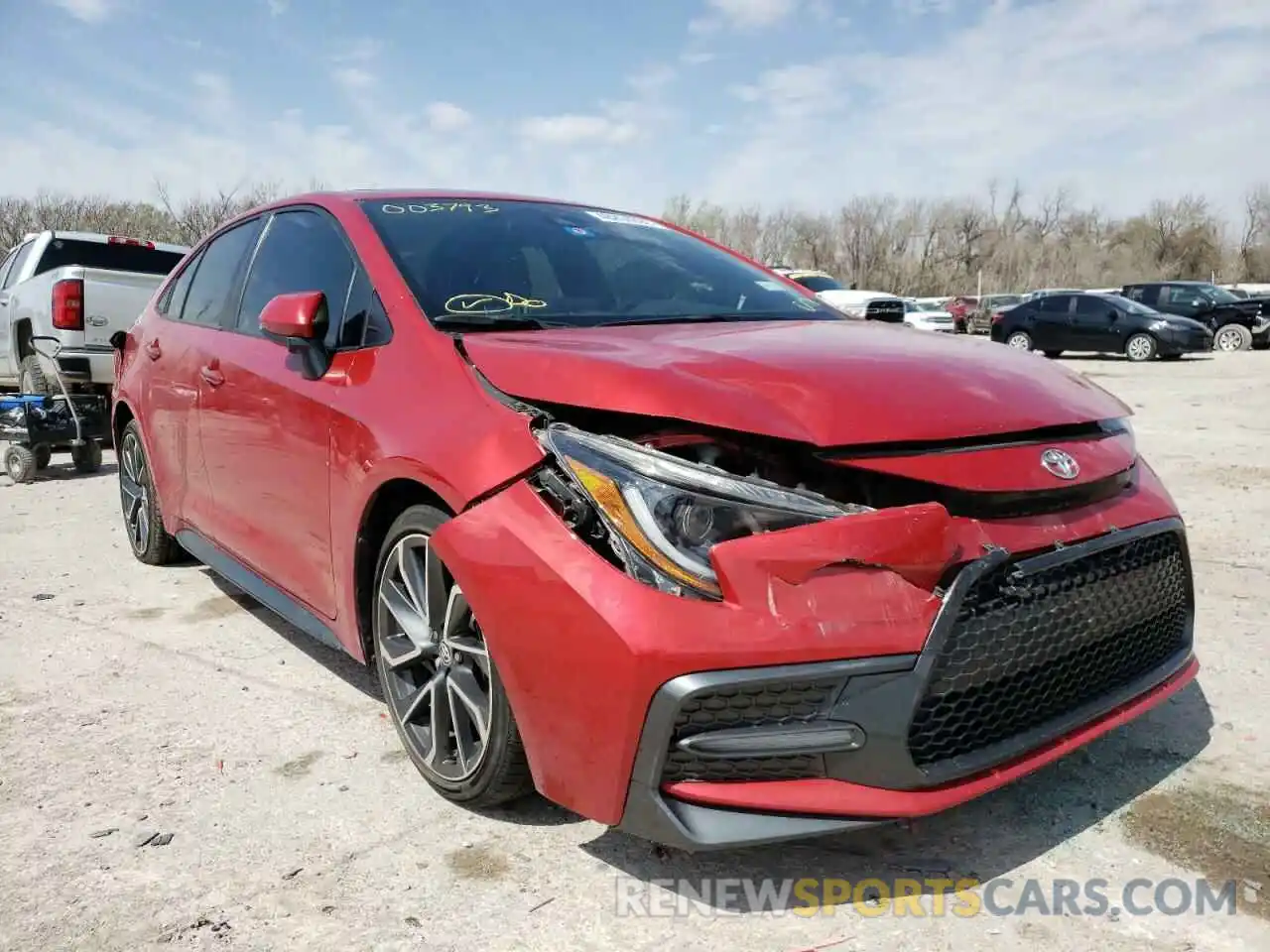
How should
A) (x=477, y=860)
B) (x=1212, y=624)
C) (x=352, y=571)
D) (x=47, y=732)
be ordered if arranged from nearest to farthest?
(x=477, y=860) < (x=352, y=571) < (x=47, y=732) < (x=1212, y=624)

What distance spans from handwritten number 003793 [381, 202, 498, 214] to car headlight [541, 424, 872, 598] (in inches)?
63.3

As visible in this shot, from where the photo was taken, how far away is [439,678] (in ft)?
8.15

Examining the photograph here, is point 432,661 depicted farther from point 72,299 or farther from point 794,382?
point 72,299

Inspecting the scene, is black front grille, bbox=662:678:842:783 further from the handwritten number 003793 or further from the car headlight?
the handwritten number 003793

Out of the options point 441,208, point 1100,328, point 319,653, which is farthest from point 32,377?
point 1100,328

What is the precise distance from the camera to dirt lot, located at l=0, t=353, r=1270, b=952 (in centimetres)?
200

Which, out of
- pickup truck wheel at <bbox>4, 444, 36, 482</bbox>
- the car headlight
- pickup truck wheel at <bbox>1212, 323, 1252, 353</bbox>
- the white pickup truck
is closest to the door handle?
A: the car headlight

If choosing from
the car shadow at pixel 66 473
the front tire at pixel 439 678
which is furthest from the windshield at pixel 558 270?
the car shadow at pixel 66 473

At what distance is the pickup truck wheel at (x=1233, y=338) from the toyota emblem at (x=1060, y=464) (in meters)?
24.2

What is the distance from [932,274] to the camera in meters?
74.6

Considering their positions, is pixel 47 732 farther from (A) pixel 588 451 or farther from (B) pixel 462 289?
(A) pixel 588 451

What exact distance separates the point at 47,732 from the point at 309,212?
185 centimetres

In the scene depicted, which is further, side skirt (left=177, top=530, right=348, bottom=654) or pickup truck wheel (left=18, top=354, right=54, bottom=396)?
pickup truck wheel (left=18, top=354, right=54, bottom=396)

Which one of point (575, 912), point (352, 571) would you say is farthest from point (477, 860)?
point (352, 571)
